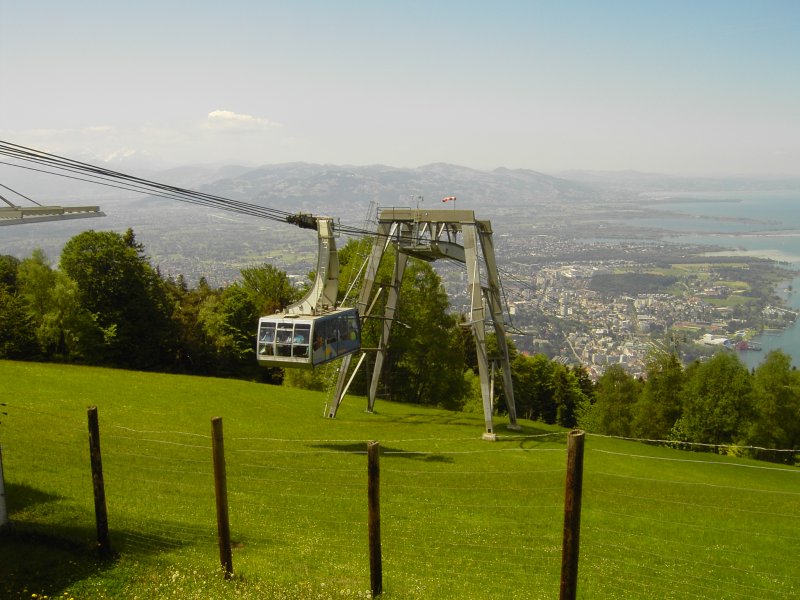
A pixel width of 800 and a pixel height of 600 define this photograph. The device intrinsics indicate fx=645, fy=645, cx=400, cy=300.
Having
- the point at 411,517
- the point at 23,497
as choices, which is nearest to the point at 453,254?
the point at 411,517

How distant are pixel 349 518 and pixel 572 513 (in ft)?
26.4

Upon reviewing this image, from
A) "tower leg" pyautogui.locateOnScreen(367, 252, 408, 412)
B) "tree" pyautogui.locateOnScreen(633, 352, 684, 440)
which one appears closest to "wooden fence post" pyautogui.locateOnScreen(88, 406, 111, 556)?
"tower leg" pyautogui.locateOnScreen(367, 252, 408, 412)

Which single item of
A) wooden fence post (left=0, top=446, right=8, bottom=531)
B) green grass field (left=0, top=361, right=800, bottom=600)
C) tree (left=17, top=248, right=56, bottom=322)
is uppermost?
tree (left=17, top=248, right=56, bottom=322)

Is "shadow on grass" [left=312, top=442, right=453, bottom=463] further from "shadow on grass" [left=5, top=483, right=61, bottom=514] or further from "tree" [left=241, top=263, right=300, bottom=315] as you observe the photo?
"tree" [left=241, top=263, right=300, bottom=315]

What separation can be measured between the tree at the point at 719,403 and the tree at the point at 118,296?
44.1 meters

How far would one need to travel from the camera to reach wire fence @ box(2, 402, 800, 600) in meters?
11.6

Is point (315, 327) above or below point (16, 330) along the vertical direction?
above

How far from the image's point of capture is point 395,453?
81.4 feet

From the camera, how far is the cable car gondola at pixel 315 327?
2362 centimetres

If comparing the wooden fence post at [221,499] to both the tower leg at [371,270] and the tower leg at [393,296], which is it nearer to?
the tower leg at [371,270]

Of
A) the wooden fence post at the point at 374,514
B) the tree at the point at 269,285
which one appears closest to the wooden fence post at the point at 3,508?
the wooden fence post at the point at 374,514

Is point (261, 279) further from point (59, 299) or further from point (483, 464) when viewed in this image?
point (483, 464)

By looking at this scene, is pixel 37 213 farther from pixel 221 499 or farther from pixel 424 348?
pixel 424 348

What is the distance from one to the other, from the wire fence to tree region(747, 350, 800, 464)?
28.1m
